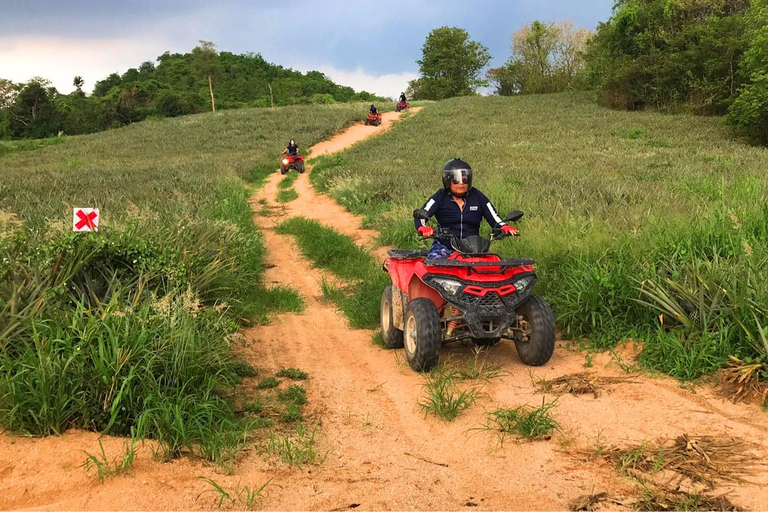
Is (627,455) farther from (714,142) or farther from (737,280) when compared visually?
(714,142)

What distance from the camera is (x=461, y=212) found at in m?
5.95

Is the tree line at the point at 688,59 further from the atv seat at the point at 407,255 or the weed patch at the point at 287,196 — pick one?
the atv seat at the point at 407,255

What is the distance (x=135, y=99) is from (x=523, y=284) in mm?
67935

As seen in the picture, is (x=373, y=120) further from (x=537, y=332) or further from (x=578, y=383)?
(x=578, y=383)

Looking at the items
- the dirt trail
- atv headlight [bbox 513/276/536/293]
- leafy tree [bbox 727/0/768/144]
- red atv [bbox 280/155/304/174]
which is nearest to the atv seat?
the dirt trail

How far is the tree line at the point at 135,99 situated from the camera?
194 feet

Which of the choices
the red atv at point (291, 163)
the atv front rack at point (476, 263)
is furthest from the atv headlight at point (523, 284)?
the red atv at point (291, 163)

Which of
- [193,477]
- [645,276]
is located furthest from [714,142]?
[193,477]

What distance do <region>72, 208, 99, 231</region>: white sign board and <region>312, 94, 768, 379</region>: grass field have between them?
3.29 m

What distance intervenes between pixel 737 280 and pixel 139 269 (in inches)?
222

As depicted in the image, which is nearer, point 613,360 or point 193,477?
point 193,477

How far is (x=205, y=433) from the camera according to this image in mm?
3670

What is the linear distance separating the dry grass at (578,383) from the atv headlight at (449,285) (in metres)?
1.05

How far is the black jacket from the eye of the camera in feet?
19.5
